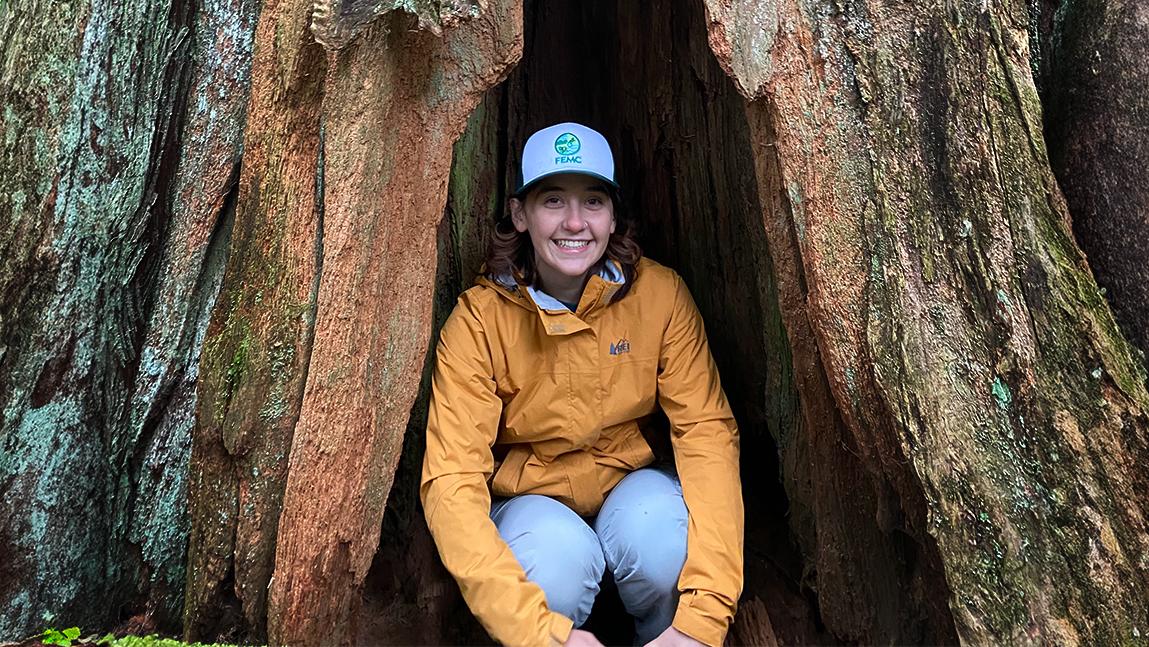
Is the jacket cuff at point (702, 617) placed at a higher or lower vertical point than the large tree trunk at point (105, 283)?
lower

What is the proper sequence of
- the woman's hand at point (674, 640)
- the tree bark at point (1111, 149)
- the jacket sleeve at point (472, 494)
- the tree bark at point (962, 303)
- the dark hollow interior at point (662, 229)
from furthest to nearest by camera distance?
1. the dark hollow interior at point (662, 229)
2. the woman's hand at point (674, 640)
3. the jacket sleeve at point (472, 494)
4. the tree bark at point (1111, 149)
5. the tree bark at point (962, 303)

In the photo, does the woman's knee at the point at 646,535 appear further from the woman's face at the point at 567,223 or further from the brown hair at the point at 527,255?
the woman's face at the point at 567,223

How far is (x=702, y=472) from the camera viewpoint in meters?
3.02

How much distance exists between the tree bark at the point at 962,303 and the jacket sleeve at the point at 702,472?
0.56 metres

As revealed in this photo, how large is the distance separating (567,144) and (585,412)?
0.91 metres

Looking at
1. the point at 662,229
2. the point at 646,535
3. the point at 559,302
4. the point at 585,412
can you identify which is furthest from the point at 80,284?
the point at 662,229

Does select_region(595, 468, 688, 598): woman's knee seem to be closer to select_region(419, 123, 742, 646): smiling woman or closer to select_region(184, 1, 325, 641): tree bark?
select_region(419, 123, 742, 646): smiling woman

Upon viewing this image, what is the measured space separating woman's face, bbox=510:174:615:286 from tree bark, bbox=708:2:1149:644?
680 mm

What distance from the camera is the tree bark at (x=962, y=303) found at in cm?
224

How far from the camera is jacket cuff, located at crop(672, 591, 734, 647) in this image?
9.00 feet

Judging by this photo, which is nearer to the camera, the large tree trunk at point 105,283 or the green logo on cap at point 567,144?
the large tree trunk at point 105,283

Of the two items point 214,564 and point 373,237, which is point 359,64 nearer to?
point 373,237

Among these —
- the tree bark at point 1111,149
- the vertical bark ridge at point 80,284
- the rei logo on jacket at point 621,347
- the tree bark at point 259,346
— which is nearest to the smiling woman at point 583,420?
the rei logo on jacket at point 621,347

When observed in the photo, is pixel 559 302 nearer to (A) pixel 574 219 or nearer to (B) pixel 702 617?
(A) pixel 574 219
